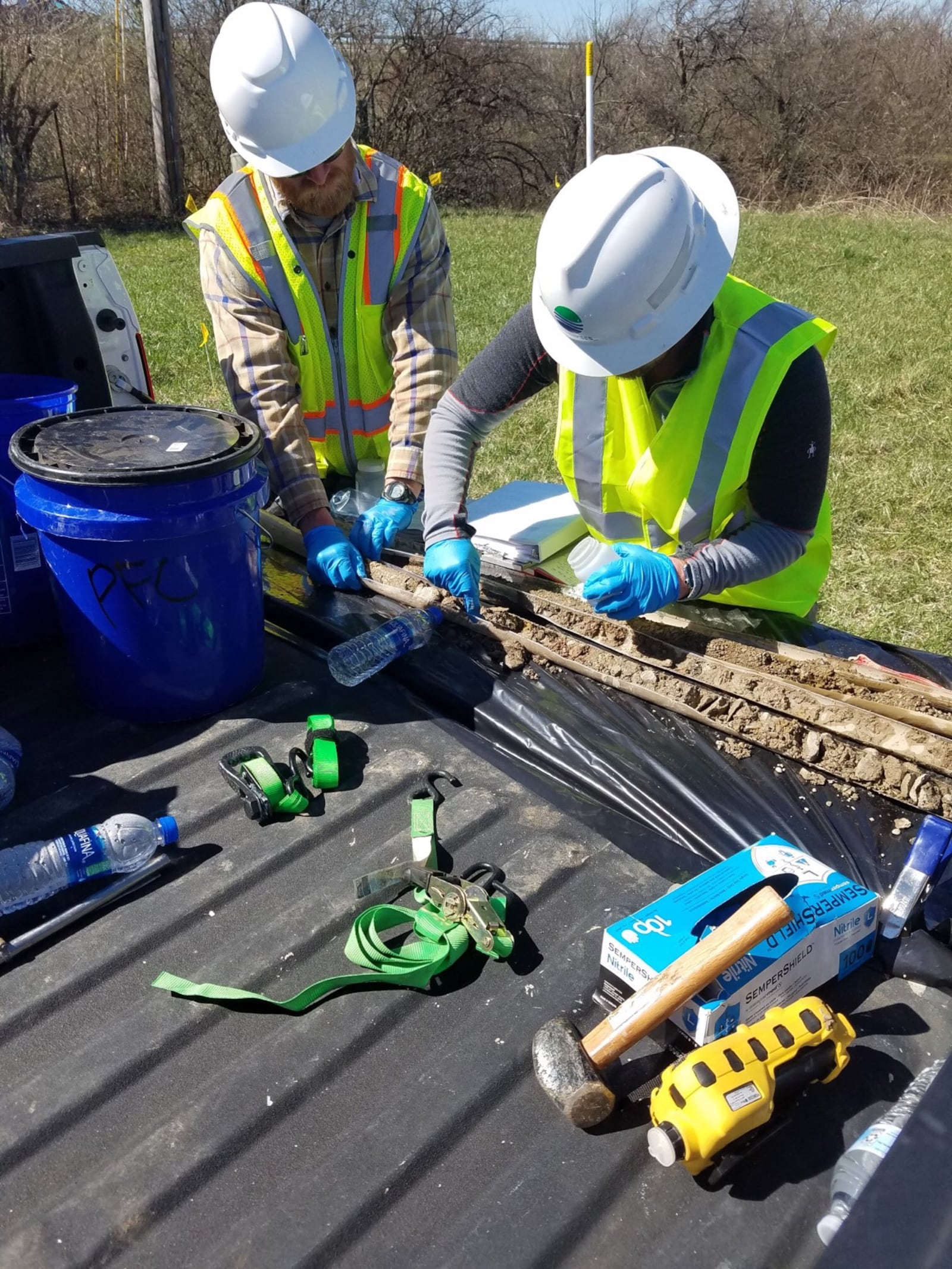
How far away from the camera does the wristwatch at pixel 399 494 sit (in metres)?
3.08

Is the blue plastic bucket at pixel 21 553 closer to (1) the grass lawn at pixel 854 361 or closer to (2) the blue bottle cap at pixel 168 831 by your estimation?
(2) the blue bottle cap at pixel 168 831

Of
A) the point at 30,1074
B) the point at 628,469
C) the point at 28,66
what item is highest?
the point at 28,66

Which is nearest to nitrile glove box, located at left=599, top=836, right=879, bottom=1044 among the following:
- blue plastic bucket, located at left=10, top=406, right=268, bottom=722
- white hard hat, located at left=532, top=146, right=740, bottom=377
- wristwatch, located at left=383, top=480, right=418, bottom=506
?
white hard hat, located at left=532, top=146, right=740, bottom=377

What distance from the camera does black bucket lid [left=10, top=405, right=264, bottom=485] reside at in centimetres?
206

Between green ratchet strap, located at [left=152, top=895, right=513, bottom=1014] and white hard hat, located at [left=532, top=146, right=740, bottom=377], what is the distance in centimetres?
118

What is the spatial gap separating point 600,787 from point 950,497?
4.13m

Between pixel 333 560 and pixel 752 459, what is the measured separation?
1.19 meters

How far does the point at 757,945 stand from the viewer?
4.73ft

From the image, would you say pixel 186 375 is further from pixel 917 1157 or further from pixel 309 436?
pixel 917 1157

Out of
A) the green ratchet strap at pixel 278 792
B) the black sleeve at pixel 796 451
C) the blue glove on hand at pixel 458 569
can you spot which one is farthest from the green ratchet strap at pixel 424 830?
the black sleeve at pixel 796 451

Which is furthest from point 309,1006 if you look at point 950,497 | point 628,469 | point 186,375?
point 186,375

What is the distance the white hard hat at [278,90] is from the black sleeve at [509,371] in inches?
32.1

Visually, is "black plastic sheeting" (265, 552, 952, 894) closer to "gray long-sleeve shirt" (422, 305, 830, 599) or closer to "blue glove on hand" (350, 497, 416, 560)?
"gray long-sleeve shirt" (422, 305, 830, 599)

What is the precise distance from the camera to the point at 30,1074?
155cm
